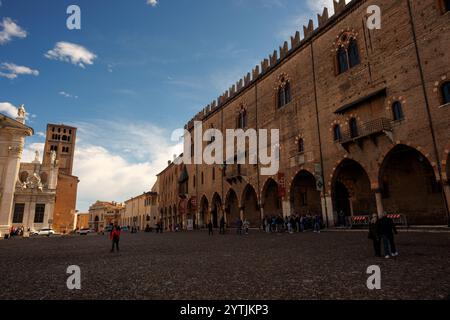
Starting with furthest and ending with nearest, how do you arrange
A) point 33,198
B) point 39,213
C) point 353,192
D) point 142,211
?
point 142,211 → point 39,213 → point 33,198 → point 353,192

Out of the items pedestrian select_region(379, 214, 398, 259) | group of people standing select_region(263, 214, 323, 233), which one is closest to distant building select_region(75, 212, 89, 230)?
group of people standing select_region(263, 214, 323, 233)

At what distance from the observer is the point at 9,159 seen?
2911 centimetres

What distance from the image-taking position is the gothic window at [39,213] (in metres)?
36.8

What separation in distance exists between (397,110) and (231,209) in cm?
2274

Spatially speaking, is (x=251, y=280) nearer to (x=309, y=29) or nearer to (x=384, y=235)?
(x=384, y=235)

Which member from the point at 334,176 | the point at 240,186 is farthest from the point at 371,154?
the point at 240,186

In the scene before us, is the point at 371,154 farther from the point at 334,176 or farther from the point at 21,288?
the point at 21,288

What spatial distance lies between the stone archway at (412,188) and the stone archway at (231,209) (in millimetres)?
16902

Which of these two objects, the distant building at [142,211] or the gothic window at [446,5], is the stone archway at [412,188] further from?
the distant building at [142,211]

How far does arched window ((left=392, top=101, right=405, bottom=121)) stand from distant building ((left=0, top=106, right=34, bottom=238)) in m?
34.8

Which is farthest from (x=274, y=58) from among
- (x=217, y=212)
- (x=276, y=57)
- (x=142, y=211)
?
(x=142, y=211)

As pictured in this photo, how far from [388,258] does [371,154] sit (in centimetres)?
1143

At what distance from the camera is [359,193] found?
68.9ft

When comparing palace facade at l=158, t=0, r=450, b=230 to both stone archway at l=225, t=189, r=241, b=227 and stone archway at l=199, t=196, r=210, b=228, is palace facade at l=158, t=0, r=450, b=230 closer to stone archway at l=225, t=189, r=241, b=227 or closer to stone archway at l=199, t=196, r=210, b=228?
stone archway at l=225, t=189, r=241, b=227
